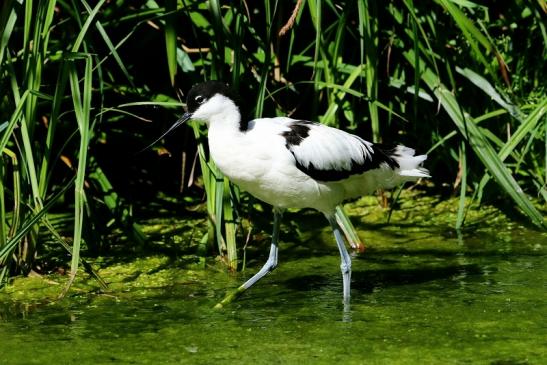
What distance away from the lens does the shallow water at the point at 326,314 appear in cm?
325

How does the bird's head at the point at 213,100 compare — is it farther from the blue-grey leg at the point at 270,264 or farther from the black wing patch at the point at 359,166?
the blue-grey leg at the point at 270,264

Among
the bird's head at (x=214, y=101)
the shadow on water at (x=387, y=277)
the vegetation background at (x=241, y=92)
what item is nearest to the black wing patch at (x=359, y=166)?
the vegetation background at (x=241, y=92)

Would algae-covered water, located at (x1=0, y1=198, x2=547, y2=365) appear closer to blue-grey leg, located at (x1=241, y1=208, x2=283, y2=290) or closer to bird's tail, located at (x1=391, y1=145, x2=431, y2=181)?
blue-grey leg, located at (x1=241, y1=208, x2=283, y2=290)

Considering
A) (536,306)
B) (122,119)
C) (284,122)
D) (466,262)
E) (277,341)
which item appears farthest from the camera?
(122,119)

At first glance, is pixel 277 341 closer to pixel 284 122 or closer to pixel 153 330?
pixel 153 330

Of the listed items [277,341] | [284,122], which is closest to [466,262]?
[284,122]

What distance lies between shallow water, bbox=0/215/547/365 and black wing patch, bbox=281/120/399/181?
18.5 inches

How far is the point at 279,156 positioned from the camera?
391 centimetres

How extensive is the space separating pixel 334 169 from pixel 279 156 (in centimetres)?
28

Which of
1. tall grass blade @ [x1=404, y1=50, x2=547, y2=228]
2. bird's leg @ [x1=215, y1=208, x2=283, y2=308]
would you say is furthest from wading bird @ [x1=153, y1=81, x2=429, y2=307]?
tall grass blade @ [x1=404, y1=50, x2=547, y2=228]

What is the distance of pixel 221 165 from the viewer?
12.9 feet

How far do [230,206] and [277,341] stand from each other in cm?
97

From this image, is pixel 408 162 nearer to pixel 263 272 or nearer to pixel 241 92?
pixel 263 272

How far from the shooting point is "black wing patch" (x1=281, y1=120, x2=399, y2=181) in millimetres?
3984
